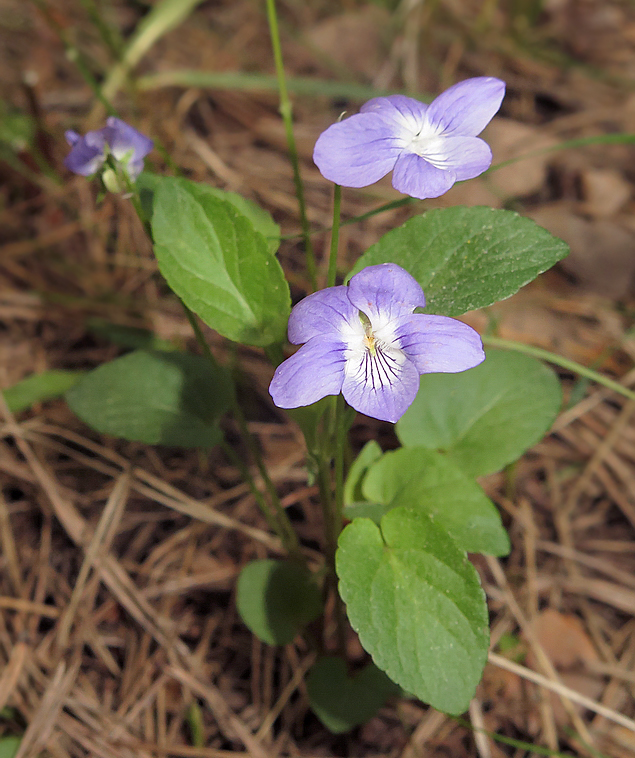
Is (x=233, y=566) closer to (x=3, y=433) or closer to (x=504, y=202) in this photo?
(x=3, y=433)

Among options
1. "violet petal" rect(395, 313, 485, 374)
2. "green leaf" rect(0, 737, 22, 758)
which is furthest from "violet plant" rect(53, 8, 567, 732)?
"green leaf" rect(0, 737, 22, 758)

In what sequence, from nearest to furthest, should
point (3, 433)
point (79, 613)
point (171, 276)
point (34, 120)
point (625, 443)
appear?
point (171, 276) → point (79, 613) → point (3, 433) → point (625, 443) → point (34, 120)

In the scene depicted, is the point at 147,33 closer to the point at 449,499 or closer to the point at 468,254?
the point at 468,254

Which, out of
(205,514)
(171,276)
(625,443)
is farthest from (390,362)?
(625,443)

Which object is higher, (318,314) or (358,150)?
(358,150)

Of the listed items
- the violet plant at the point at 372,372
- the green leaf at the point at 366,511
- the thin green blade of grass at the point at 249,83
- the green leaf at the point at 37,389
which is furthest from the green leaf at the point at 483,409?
the thin green blade of grass at the point at 249,83

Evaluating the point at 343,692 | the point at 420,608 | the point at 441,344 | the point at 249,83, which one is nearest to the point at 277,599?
the point at 343,692
